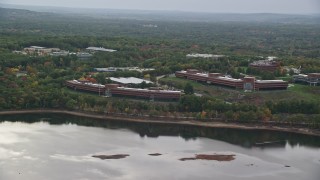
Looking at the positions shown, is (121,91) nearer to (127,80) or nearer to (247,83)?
(127,80)

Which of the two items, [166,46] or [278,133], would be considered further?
[166,46]

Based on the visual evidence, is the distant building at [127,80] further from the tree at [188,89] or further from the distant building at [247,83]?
the distant building at [247,83]

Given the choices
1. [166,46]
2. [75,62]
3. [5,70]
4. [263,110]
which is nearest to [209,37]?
[166,46]

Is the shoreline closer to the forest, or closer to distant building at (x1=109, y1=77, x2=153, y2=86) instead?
the forest

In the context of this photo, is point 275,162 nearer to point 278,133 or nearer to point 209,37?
point 278,133

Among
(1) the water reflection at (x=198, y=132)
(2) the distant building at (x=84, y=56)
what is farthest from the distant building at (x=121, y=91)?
(2) the distant building at (x=84, y=56)

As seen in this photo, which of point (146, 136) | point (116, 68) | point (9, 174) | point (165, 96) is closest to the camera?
point (9, 174)

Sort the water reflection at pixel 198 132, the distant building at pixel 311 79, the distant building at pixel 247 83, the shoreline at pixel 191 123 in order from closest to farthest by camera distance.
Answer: the water reflection at pixel 198 132
the shoreline at pixel 191 123
the distant building at pixel 247 83
the distant building at pixel 311 79
